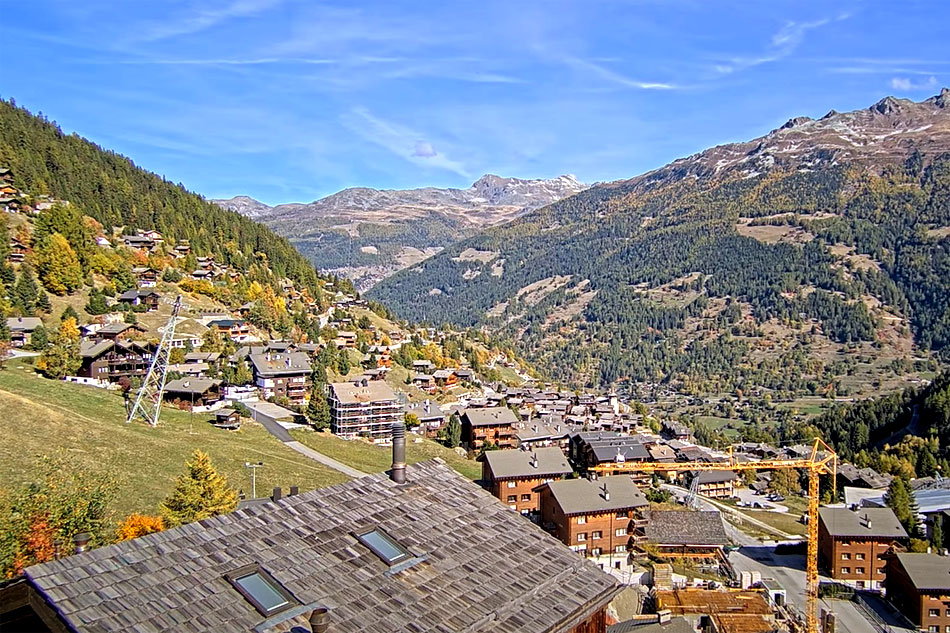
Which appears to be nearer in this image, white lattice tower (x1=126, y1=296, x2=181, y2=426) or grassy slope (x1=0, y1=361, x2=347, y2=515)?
grassy slope (x1=0, y1=361, x2=347, y2=515)

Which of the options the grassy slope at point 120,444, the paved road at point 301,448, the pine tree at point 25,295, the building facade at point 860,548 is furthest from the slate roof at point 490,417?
the pine tree at point 25,295

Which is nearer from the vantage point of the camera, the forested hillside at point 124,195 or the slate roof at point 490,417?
the slate roof at point 490,417

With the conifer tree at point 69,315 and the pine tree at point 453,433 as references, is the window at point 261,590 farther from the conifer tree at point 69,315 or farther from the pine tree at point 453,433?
the conifer tree at point 69,315

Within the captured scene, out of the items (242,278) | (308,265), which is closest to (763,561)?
(242,278)

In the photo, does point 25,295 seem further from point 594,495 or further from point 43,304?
point 594,495

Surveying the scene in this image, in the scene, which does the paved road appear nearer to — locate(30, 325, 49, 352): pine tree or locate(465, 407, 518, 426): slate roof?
locate(30, 325, 49, 352): pine tree

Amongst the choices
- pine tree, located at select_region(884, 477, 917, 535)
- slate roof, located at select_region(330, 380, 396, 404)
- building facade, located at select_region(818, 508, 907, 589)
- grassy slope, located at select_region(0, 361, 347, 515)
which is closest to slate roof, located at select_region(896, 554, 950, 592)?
building facade, located at select_region(818, 508, 907, 589)
